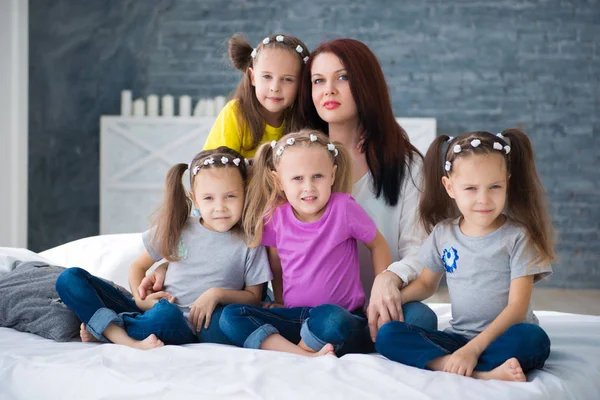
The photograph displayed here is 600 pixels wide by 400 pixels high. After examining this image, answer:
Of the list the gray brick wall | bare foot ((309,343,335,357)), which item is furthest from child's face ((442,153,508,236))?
the gray brick wall

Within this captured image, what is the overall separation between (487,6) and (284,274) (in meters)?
4.12

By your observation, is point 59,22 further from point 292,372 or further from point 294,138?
point 292,372

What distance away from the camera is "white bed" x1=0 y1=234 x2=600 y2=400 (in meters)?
1.59

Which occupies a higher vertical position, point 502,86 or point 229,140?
point 502,86

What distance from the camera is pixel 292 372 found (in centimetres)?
167

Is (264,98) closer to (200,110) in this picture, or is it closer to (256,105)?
→ (256,105)

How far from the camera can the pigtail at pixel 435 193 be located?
2.12m

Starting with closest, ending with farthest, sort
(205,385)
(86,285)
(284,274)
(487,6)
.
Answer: (205,385) < (86,285) < (284,274) < (487,6)

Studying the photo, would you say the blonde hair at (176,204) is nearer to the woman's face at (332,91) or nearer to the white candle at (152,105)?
the woman's face at (332,91)

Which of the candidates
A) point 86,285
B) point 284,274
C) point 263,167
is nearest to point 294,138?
point 263,167

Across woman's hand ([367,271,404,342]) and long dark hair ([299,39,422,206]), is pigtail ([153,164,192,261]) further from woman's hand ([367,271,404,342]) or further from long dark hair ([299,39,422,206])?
woman's hand ([367,271,404,342])

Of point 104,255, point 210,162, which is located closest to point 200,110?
point 104,255

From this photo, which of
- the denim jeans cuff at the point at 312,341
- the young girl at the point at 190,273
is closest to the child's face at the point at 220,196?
the young girl at the point at 190,273

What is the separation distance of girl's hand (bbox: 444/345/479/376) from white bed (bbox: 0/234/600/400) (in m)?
0.06
